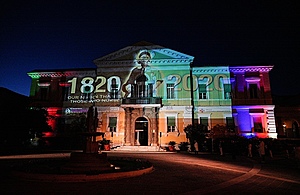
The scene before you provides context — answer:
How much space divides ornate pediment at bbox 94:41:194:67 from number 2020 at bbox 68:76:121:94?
7.26 feet

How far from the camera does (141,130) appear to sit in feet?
89.1

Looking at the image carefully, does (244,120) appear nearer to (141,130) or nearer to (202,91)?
(202,91)

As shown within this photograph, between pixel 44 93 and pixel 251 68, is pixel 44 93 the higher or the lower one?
the lower one

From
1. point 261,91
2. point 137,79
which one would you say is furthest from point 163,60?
point 261,91

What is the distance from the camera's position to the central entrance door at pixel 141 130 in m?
27.1

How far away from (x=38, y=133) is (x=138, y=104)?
12821 mm

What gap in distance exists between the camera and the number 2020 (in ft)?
94.0

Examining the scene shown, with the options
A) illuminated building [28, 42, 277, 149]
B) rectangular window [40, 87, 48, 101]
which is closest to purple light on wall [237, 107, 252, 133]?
illuminated building [28, 42, 277, 149]

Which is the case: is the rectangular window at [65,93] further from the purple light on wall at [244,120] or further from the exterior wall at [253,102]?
the purple light on wall at [244,120]

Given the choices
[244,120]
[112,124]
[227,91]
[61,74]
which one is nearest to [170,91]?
[227,91]

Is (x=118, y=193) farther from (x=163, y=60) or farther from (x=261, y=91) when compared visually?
(x=261, y=91)

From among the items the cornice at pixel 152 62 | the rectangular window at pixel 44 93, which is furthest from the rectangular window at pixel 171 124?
the rectangular window at pixel 44 93

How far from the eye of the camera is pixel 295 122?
2936 cm

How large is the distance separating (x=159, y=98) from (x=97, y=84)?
368 inches
